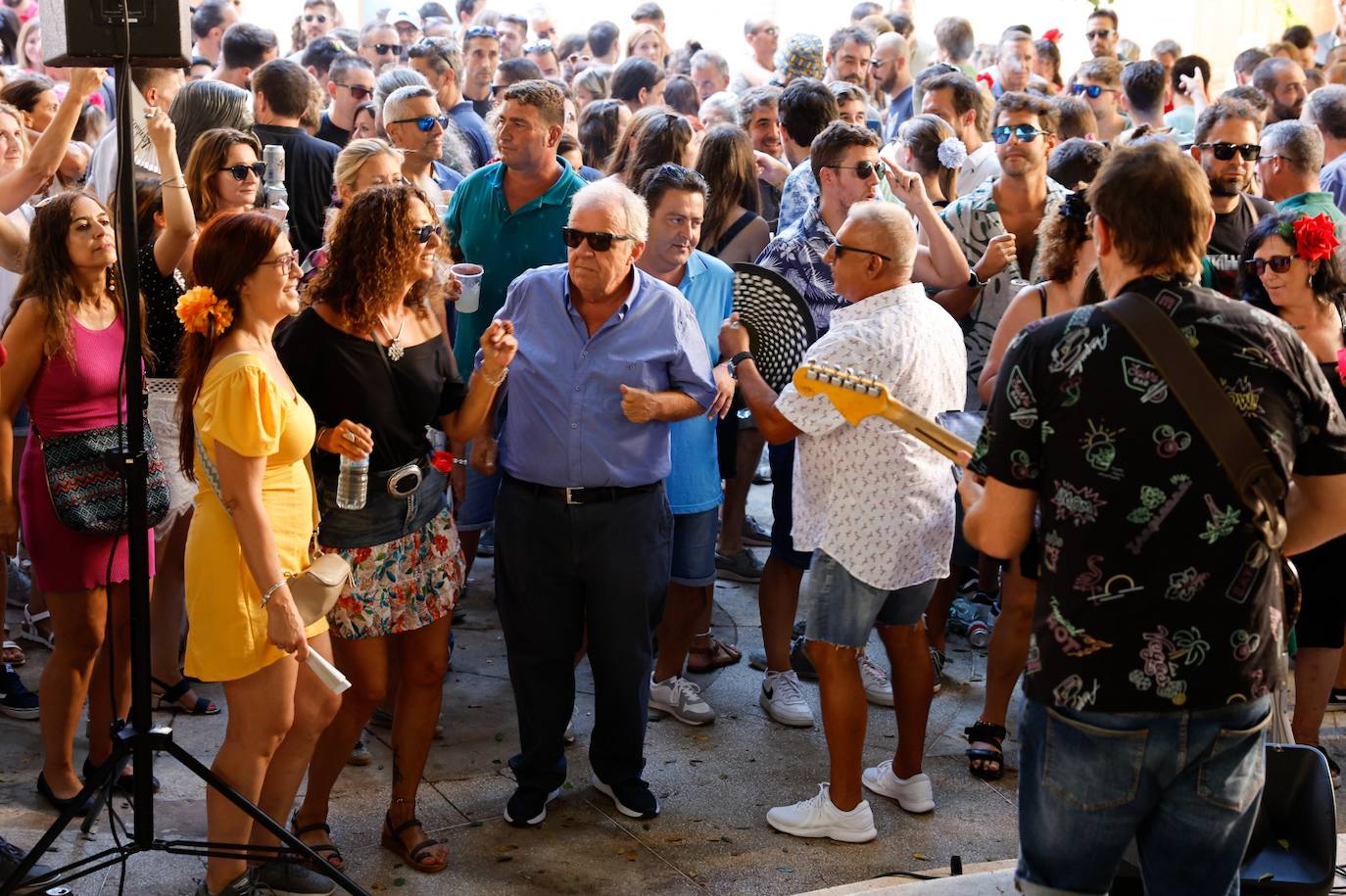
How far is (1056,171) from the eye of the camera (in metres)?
6.31

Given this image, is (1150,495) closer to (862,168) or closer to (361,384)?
(361,384)

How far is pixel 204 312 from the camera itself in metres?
3.50

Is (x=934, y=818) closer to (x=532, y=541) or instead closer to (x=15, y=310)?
(x=532, y=541)

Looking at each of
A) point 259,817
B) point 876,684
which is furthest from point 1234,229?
point 259,817

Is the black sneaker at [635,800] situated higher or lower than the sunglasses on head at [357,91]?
lower

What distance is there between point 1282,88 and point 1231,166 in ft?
13.2

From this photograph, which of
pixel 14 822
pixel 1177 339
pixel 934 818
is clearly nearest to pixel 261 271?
pixel 14 822

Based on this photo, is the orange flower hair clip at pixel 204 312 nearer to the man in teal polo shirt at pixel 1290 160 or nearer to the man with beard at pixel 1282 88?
the man in teal polo shirt at pixel 1290 160

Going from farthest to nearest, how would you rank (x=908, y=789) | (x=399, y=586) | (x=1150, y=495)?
(x=908, y=789) < (x=399, y=586) < (x=1150, y=495)

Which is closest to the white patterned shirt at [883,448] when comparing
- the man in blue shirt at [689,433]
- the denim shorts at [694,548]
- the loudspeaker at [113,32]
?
the man in blue shirt at [689,433]

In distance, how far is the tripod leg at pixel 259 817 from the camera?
3434 millimetres

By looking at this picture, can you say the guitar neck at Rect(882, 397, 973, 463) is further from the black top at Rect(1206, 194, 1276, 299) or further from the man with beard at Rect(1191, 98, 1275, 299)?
the man with beard at Rect(1191, 98, 1275, 299)

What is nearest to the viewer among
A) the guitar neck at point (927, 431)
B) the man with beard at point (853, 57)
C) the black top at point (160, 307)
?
the guitar neck at point (927, 431)

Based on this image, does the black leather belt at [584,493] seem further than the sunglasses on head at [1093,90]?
No
